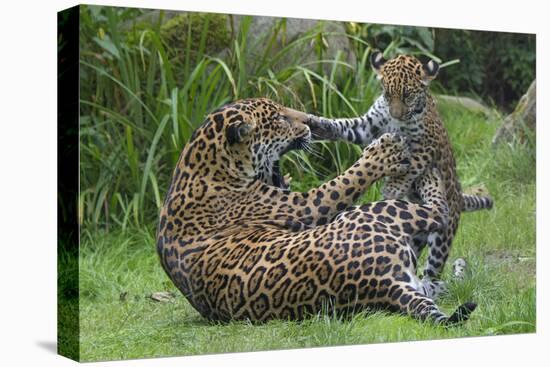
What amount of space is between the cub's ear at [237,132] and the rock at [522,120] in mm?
2407

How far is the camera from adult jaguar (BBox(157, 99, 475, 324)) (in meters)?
7.36

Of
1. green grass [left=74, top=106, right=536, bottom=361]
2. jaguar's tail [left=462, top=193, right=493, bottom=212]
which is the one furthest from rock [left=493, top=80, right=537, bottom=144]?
jaguar's tail [left=462, top=193, right=493, bottom=212]

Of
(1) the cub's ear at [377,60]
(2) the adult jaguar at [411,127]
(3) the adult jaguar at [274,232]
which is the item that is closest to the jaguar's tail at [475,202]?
(2) the adult jaguar at [411,127]

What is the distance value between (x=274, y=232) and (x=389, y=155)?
1.04 m

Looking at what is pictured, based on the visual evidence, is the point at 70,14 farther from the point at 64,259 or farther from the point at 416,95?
the point at 416,95

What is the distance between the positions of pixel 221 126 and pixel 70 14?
1.27 metres

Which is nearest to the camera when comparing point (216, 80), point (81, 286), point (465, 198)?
point (81, 286)

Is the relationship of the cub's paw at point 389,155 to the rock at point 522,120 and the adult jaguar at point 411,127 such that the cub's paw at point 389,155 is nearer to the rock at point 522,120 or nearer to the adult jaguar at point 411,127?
the adult jaguar at point 411,127

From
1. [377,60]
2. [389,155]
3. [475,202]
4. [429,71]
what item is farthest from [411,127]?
[475,202]

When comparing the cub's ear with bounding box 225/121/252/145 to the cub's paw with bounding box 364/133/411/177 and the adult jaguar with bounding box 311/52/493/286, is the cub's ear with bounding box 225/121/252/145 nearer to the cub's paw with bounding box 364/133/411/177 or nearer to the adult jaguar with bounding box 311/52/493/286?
the adult jaguar with bounding box 311/52/493/286

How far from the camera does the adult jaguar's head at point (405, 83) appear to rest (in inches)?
317

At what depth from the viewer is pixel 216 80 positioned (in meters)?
7.92

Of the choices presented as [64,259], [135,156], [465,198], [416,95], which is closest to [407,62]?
[416,95]

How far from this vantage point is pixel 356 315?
7457mm
